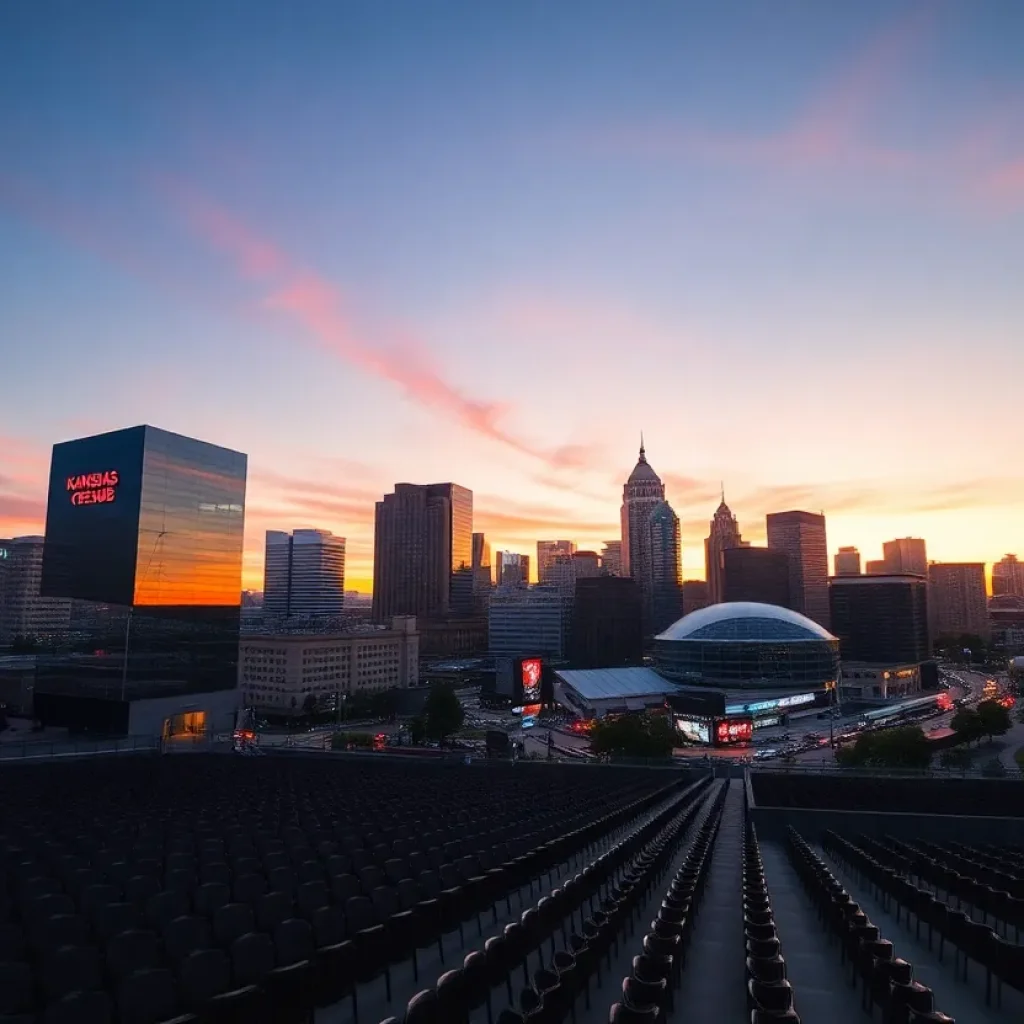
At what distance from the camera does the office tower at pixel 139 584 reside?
61.5 meters

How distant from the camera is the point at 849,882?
15.2 m

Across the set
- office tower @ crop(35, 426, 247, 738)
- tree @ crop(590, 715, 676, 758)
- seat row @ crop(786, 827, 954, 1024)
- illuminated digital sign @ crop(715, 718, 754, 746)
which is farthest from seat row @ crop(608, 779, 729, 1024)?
illuminated digital sign @ crop(715, 718, 754, 746)

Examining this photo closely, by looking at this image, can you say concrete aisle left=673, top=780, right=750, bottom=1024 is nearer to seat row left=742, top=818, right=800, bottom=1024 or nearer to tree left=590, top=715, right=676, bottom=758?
seat row left=742, top=818, right=800, bottom=1024

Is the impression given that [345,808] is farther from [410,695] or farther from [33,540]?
[33,540]

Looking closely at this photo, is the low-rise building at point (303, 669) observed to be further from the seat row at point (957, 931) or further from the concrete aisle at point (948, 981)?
the concrete aisle at point (948, 981)

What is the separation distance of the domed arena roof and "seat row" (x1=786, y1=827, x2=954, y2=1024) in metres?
115

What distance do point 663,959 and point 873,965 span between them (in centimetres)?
246

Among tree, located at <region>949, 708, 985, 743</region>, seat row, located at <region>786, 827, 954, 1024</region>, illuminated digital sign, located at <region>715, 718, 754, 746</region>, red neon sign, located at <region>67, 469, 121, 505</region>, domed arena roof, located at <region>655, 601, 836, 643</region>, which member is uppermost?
red neon sign, located at <region>67, 469, 121, 505</region>

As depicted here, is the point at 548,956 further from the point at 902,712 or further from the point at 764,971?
the point at 902,712

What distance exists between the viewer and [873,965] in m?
7.49

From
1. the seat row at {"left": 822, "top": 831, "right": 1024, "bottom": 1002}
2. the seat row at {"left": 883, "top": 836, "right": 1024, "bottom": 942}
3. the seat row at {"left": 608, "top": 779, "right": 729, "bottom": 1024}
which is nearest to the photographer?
the seat row at {"left": 608, "top": 779, "right": 729, "bottom": 1024}

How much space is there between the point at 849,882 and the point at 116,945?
14.7 metres

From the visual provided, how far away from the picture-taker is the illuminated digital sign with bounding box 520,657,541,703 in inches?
4559

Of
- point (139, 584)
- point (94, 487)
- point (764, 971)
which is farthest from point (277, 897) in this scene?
point (94, 487)
